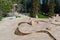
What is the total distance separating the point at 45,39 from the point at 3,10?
35.5 ft

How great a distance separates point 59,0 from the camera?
36125 mm

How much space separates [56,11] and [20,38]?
83.6 ft

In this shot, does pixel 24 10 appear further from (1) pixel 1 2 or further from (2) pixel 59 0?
(1) pixel 1 2

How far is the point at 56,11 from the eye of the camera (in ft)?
111

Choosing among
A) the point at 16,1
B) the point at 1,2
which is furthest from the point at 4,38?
the point at 16,1

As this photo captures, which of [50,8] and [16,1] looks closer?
[50,8]

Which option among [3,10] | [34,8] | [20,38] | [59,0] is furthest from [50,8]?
[20,38]

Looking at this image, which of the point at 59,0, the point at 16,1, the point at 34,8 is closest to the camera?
the point at 34,8

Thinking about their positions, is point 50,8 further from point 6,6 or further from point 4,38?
point 4,38

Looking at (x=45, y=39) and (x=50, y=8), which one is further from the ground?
(x=45, y=39)

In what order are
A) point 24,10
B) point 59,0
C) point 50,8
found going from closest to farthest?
point 50,8 → point 59,0 → point 24,10

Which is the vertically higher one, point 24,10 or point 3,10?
point 3,10

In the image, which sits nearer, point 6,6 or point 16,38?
point 16,38

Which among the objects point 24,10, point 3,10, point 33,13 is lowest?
point 24,10
